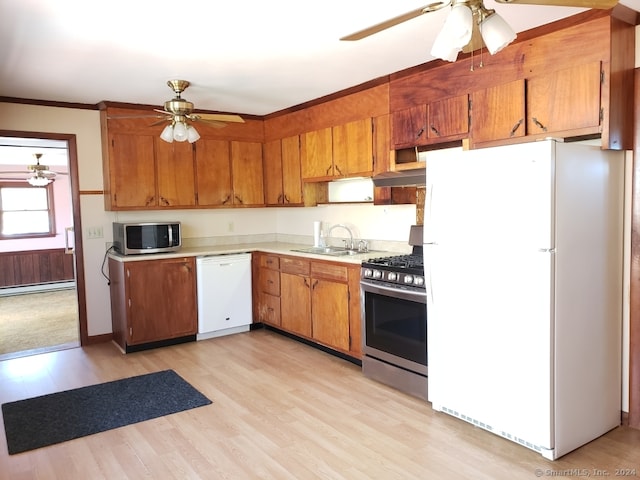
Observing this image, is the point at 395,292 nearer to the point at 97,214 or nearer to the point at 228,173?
the point at 228,173

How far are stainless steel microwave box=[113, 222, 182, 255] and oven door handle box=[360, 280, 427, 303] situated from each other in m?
2.10

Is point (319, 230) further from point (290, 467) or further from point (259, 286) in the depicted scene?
point (290, 467)

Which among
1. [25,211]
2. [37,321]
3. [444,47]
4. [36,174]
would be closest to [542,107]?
[444,47]

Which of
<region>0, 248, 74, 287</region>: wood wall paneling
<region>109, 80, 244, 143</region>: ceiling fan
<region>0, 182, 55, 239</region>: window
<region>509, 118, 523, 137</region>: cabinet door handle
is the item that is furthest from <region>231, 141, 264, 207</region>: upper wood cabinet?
<region>0, 182, 55, 239</region>: window

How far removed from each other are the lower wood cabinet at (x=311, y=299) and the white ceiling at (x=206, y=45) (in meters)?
1.58

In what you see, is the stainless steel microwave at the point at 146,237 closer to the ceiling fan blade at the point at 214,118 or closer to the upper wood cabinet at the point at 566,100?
the ceiling fan blade at the point at 214,118

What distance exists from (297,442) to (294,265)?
81.0 inches

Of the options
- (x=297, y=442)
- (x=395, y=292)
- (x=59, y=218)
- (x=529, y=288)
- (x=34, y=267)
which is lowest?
(x=297, y=442)

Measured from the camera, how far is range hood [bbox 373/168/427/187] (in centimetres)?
371

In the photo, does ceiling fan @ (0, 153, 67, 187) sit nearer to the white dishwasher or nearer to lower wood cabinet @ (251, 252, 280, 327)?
the white dishwasher

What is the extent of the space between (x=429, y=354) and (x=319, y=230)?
220 cm

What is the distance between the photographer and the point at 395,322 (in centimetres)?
349

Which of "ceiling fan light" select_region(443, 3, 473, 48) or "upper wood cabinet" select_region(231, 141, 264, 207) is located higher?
"ceiling fan light" select_region(443, 3, 473, 48)

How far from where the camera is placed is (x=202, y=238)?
5.54 meters
